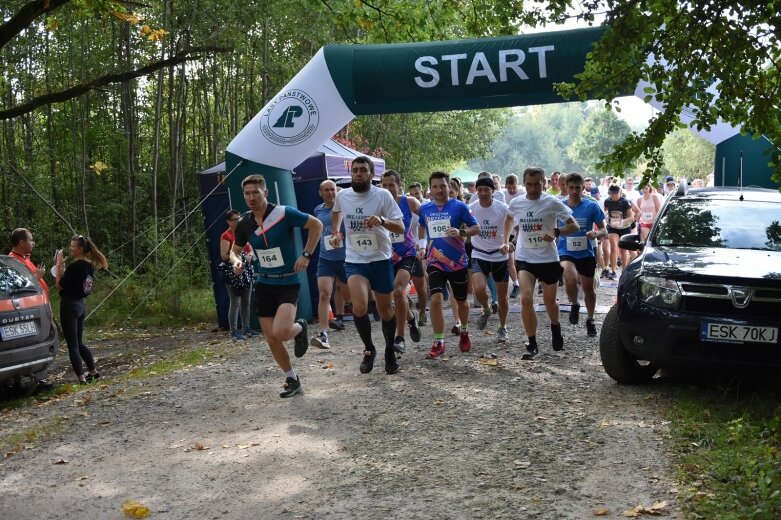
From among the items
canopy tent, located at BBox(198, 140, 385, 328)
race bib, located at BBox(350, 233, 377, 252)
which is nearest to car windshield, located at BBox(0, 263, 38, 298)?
race bib, located at BBox(350, 233, 377, 252)

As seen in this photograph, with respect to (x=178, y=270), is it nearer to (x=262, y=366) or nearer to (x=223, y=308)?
(x=223, y=308)

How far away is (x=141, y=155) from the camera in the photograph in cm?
2512

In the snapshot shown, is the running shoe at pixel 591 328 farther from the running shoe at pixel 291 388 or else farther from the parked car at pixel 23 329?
the parked car at pixel 23 329

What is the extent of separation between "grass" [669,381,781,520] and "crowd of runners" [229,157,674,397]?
2.65 meters

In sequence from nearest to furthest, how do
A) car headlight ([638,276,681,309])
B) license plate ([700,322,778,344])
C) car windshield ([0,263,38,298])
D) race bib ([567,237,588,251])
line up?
license plate ([700,322,778,344]) → car headlight ([638,276,681,309]) → car windshield ([0,263,38,298]) → race bib ([567,237,588,251])

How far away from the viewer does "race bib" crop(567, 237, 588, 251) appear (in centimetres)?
1133

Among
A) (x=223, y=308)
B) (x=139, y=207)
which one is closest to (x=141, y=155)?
(x=139, y=207)

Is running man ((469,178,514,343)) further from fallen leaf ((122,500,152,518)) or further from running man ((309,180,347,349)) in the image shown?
fallen leaf ((122,500,152,518))

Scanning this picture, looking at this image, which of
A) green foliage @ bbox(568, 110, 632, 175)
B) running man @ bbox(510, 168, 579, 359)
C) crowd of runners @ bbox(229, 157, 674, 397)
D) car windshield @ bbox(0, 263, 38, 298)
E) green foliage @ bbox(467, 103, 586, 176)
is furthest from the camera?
green foliage @ bbox(467, 103, 586, 176)

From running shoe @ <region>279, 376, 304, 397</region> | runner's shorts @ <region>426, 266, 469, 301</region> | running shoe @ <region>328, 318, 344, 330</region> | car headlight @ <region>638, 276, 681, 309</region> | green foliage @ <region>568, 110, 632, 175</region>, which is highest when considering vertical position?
green foliage @ <region>568, 110, 632, 175</region>

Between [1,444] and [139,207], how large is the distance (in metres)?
16.6

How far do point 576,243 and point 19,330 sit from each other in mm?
6194

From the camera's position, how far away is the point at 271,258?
837 centimetres

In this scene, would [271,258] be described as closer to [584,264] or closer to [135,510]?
[135,510]
